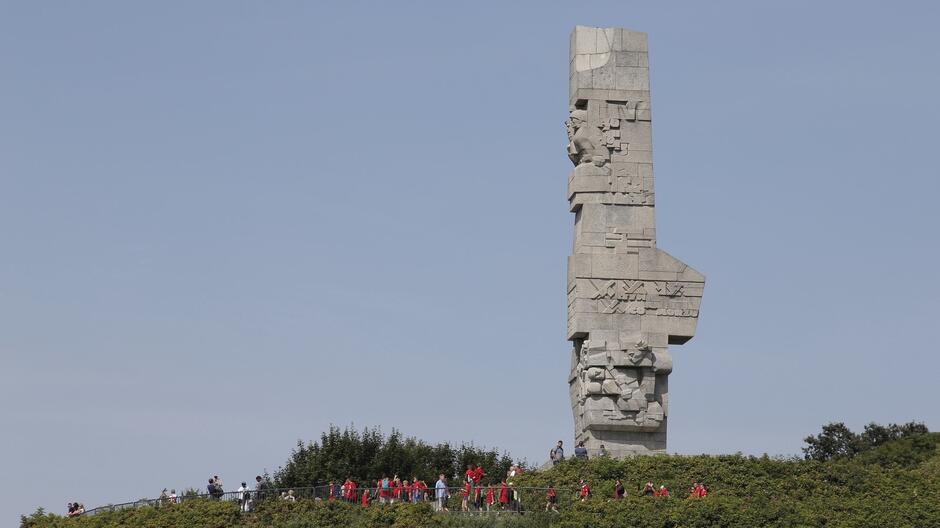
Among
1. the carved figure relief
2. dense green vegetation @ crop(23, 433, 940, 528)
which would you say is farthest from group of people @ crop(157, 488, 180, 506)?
the carved figure relief

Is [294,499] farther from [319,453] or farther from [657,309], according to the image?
[319,453]

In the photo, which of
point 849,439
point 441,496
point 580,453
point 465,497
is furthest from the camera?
point 849,439

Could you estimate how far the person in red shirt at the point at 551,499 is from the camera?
4153 cm

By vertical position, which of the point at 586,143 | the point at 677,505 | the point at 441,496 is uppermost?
the point at 586,143

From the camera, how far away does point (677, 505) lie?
1613 inches

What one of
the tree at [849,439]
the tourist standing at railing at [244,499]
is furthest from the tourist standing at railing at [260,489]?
the tree at [849,439]

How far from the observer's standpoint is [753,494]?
43438 mm

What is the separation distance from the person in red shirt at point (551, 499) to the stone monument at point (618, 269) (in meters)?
4.68

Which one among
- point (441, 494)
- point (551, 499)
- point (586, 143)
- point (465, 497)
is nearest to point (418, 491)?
point (441, 494)

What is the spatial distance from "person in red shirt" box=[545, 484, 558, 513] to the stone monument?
468 cm

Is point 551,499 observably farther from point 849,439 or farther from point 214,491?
point 849,439

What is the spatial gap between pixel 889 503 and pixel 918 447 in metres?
27.0

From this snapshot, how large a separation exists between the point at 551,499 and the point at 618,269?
7918 mm

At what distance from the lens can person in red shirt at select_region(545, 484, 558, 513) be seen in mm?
41531
